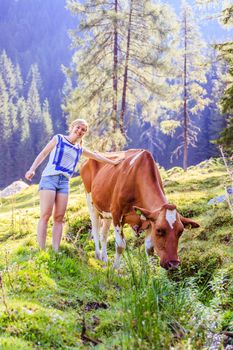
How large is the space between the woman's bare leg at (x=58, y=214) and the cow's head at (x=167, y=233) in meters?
1.61

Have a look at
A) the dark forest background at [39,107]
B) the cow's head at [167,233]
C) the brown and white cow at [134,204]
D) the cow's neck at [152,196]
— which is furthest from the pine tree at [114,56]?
the cow's head at [167,233]

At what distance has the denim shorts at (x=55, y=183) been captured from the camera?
6848mm

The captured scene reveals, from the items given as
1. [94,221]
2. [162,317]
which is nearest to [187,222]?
[162,317]

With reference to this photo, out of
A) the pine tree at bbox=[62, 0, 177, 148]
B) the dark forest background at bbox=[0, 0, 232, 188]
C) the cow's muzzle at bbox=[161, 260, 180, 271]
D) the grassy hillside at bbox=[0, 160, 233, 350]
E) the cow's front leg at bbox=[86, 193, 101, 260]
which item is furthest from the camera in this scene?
the dark forest background at bbox=[0, 0, 232, 188]

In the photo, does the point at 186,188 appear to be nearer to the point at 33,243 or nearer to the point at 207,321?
the point at 33,243

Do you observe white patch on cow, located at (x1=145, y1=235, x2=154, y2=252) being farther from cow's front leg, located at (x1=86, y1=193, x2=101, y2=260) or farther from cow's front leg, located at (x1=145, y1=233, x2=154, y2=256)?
cow's front leg, located at (x1=86, y1=193, x2=101, y2=260)

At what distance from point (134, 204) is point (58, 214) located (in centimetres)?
126

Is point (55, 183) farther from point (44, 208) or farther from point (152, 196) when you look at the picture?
point (152, 196)

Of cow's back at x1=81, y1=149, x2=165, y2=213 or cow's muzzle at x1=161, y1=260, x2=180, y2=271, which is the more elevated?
cow's back at x1=81, y1=149, x2=165, y2=213

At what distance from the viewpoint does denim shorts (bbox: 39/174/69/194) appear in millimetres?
6848

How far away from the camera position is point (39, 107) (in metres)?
108

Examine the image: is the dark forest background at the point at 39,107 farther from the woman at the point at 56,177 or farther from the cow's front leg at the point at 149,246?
the cow's front leg at the point at 149,246

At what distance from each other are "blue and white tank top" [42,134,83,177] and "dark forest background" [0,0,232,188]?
1821cm

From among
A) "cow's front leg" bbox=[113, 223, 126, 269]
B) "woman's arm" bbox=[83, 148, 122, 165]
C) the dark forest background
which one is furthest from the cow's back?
the dark forest background
